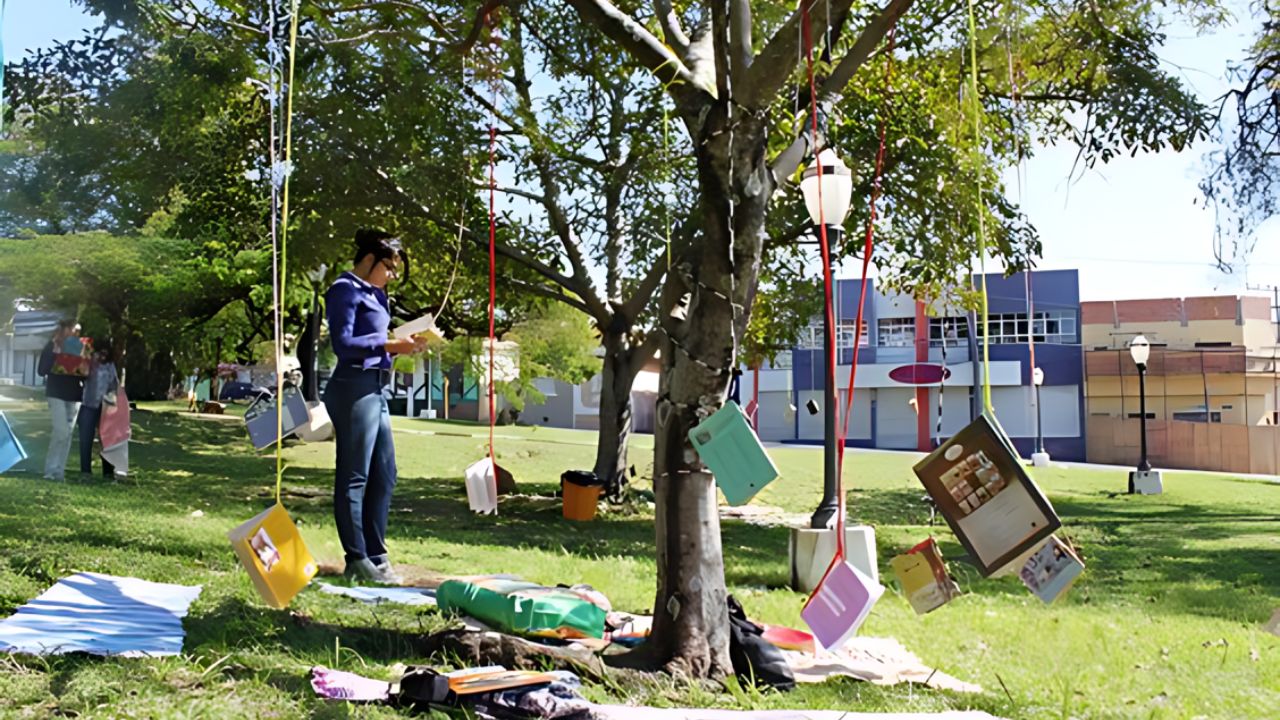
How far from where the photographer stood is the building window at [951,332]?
4266 cm

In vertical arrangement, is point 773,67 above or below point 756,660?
above

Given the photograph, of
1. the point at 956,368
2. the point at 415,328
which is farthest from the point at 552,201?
the point at 956,368

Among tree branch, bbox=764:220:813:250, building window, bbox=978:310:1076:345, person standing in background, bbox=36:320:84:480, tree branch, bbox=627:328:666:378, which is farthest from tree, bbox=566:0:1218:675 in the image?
building window, bbox=978:310:1076:345

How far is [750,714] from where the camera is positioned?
3768mm

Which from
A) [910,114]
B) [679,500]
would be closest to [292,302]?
[910,114]

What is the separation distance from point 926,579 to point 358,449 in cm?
312

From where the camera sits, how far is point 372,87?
10414 mm

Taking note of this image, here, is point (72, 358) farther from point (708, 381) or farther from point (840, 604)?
point (840, 604)

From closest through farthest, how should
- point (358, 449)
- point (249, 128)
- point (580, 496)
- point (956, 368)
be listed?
point (358, 449)
point (580, 496)
point (249, 128)
point (956, 368)

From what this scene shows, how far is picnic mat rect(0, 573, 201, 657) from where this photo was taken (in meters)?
3.99

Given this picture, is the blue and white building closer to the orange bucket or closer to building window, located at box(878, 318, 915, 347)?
building window, located at box(878, 318, 915, 347)

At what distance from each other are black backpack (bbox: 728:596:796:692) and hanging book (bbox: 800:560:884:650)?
0.72 m

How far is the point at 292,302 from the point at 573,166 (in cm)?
886

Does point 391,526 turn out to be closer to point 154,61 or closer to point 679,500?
point 154,61
